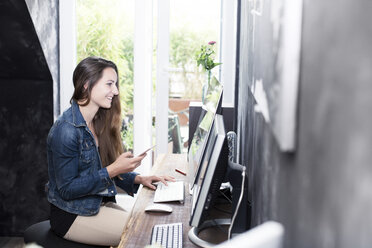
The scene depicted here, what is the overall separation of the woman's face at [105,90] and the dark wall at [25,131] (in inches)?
47.7

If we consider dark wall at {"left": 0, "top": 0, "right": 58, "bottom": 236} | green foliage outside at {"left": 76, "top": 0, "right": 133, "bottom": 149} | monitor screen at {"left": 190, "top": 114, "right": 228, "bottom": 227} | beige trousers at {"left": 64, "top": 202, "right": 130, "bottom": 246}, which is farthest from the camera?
green foliage outside at {"left": 76, "top": 0, "right": 133, "bottom": 149}

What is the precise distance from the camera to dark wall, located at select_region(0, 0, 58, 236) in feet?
10.8

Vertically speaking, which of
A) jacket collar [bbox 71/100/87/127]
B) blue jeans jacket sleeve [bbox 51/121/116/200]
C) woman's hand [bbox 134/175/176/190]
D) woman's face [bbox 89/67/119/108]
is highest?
woman's face [bbox 89/67/119/108]

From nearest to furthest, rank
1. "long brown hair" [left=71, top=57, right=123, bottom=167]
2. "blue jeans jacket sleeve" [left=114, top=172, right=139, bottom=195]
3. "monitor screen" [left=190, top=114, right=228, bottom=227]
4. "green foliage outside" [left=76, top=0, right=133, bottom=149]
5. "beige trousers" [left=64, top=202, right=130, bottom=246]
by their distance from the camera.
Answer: "monitor screen" [left=190, top=114, right=228, bottom=227], "beige trousers" [left=64, top=202, right=130, bottom=246], "long brown hair" [left=71, top=57, right=123, bottom=167], "blue jeans jacket sleeve" [left=114, top=172, right=139, bottom=195], "green foliage outside" [left=76, top=0, right=133, bottom=149]

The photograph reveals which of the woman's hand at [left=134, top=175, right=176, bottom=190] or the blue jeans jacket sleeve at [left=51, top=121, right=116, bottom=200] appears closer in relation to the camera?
the blue jeans jacket sleeve at [left=51, top=121, right=116, bottom=200]

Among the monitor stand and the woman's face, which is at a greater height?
the woman's face

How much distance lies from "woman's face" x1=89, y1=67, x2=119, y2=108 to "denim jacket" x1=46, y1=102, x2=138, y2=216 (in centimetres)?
12

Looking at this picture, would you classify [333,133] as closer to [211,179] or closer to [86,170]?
[211,179]

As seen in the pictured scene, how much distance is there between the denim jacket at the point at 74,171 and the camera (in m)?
1.97

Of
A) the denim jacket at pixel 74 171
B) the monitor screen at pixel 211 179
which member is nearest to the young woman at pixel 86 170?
the denim jacket at pixel 74 171

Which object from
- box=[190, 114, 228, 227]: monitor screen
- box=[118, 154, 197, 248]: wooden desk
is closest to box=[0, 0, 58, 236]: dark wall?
box=[118, 154, 197, 248]: wooden desk

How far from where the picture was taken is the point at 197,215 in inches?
48.4

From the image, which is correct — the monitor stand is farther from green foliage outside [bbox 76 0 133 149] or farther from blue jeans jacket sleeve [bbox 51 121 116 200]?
green foliage outside [bbox 76 0 133 149]

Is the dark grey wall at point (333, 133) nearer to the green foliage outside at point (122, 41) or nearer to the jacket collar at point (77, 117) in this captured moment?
the jacket collar at point (77, 117)
